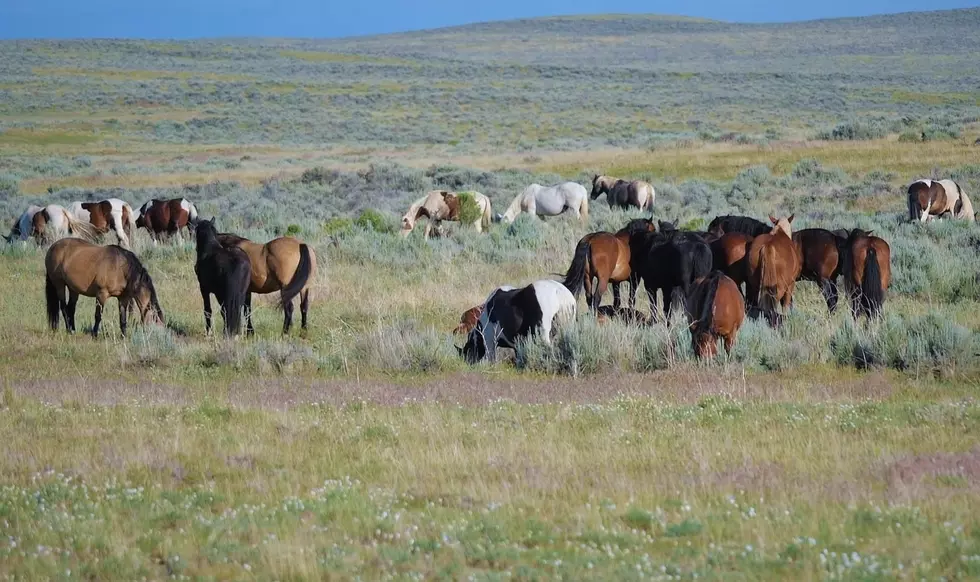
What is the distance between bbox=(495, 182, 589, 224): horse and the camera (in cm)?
2417

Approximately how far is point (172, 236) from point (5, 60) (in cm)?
9991

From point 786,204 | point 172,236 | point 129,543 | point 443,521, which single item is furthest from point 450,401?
point 786,204

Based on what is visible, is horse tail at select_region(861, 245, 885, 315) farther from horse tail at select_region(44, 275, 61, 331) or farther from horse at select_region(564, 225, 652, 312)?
horse tail at select_region(44, 275, 61, 331)

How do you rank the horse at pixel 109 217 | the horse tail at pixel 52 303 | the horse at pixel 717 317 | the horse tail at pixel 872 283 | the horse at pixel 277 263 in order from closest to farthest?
the horse at pixel 717 317 < the horse tail at pixel 872 283 < the horse tail at pixel 52 303 < the horse at pixel 277 263 < the horse at pixel 109 217

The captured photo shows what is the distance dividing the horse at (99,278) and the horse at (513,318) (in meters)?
4.28

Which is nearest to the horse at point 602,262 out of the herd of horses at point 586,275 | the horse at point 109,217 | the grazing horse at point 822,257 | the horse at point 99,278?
the herd of horses at point 586,275

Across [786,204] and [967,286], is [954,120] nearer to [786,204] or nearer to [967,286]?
[786,204]

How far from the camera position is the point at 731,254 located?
12.4 m

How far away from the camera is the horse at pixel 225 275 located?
1231cm

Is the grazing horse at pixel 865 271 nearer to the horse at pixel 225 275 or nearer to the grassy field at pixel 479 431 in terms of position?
the grassy field at pixel 479 431

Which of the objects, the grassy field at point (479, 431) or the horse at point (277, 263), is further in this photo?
the horse at point (277, 263)

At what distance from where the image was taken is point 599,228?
22578 millimetres

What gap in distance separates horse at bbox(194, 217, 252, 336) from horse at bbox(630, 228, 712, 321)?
4.80 metres

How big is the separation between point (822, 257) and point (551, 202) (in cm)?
1203
